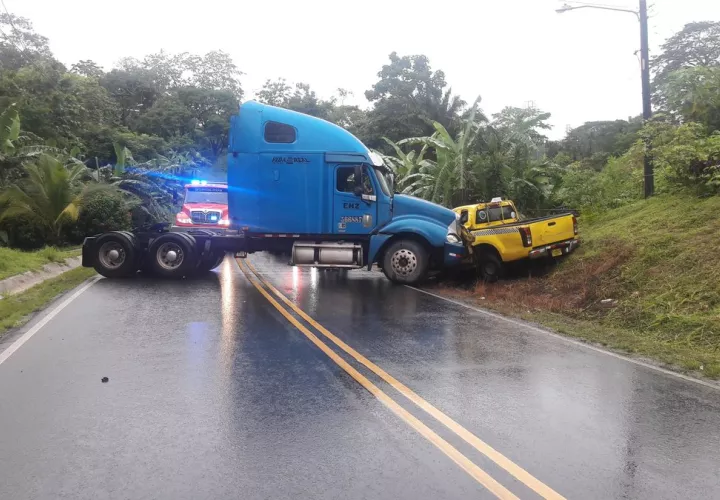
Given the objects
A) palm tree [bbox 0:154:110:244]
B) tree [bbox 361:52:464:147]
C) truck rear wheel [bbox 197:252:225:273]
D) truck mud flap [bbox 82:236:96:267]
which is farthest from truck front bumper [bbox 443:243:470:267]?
tree [bbox 361:52:464:147]

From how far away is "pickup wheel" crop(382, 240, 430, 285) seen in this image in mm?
14578

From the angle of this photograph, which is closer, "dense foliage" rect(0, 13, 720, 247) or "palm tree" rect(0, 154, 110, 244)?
"dense foliage" rect(0, 13, 720, 247)

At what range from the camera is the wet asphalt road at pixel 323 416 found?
13.3 feet

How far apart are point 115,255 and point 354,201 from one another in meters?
6.13

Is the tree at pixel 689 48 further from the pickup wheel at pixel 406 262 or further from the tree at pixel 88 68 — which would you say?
the tree at pixel 88 68

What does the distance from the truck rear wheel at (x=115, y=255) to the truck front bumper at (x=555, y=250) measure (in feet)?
31.8

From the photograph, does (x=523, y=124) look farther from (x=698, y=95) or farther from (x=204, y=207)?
(x=204, y=207)

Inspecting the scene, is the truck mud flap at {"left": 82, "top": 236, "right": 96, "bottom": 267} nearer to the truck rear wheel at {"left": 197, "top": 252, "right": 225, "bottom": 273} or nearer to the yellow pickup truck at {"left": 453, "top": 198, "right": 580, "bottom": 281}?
the truck rear wheel at {"left": 197, "top": 252, "right": 225, "bottom": 273}

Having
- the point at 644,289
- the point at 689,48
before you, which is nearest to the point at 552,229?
the point at 644,289

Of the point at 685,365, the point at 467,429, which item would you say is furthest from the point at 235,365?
the point at 685,365

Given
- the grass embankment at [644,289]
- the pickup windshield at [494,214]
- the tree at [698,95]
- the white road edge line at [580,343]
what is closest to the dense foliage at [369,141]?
the tree at [698,95]

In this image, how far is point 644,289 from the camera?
1091cm

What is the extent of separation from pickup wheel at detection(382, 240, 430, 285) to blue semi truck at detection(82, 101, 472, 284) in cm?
2

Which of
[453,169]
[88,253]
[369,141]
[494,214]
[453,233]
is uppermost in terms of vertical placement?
[369,141]
